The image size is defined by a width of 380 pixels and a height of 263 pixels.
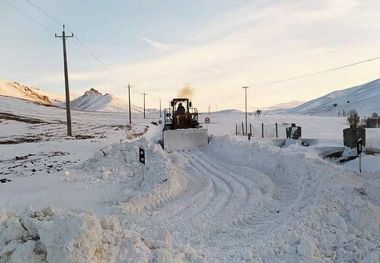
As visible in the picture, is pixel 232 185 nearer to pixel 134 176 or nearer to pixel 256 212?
pixel 256 212

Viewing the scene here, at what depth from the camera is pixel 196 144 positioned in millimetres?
24609

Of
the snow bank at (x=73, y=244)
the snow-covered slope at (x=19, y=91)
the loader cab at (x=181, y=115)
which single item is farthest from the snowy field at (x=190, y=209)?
the snow-covered slope at (x=19, y=91)

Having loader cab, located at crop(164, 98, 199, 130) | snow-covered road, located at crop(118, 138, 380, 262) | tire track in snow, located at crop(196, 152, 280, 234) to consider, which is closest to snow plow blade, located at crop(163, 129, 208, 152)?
loader cab, located at crop(164, 98, 199, 130)

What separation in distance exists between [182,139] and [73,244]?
1837 centimetres

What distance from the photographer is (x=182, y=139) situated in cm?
2439

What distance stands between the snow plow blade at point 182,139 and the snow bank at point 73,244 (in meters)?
17.2

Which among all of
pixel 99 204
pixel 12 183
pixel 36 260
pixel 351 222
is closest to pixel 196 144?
pixel 12 183

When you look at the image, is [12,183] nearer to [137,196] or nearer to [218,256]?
[137,196]

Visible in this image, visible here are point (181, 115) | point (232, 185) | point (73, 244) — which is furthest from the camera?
point (181, 115)

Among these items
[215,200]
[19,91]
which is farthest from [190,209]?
[19,91]

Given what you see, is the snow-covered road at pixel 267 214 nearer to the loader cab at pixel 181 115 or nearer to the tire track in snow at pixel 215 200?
the tire track in snow at pixel 215 200

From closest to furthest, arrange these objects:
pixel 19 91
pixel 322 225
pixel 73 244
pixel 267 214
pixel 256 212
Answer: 1. pixel 73 244
2. pixel 322 225
3. pixel 267 214
4. pixel 256 212
5. pixel 19 91

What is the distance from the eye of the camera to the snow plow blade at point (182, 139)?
24.2 m

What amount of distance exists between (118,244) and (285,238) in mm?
2741
